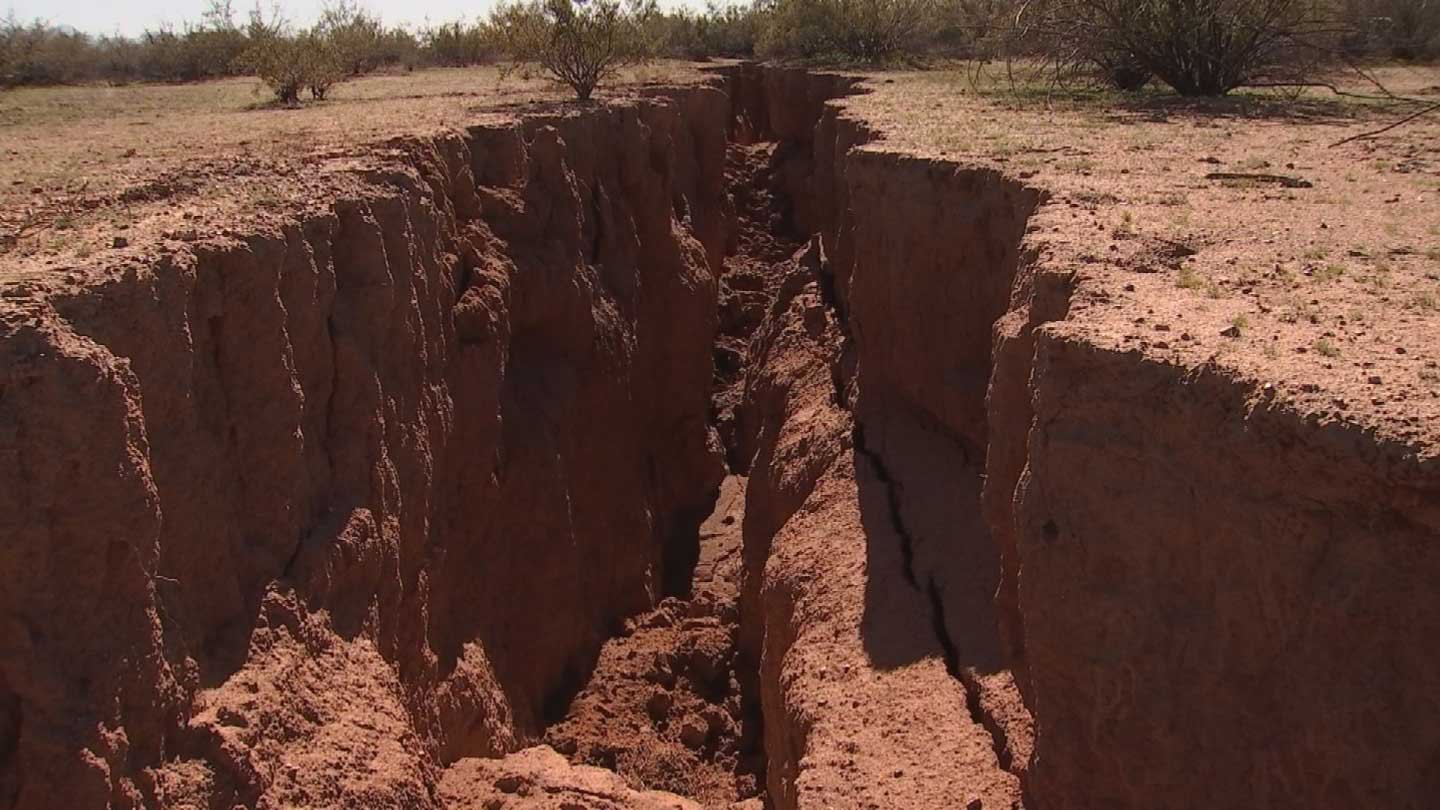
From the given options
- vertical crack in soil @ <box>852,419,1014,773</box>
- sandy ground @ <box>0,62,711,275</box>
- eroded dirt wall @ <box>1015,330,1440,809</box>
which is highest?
sandy ground @ <box>0,62,711,275</box>

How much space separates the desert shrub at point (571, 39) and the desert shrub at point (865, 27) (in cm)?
567

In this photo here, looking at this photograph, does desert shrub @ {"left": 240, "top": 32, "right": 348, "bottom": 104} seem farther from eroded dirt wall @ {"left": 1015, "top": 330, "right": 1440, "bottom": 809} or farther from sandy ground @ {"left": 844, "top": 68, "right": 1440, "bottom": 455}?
eroded dirt wall @ {"left": 1015, "top": 330, "right": 1440, "bottom": 809}

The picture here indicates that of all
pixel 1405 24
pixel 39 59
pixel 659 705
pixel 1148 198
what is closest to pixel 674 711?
pixel 659 705

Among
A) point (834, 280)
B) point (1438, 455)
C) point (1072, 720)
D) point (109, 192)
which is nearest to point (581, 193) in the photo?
point (834, 280)

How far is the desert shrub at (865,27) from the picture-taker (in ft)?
58.1

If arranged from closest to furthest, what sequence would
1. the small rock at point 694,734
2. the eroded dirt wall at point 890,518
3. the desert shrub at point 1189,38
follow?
the eroded dirt wall at point 890,518, the small rock at point 694,734, the desert shrub at point 1189,38

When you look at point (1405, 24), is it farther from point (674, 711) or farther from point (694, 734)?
point (694, 734)

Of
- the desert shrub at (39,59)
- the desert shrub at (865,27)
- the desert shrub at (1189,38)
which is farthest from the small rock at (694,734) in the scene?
the desert shrub at (39,59)

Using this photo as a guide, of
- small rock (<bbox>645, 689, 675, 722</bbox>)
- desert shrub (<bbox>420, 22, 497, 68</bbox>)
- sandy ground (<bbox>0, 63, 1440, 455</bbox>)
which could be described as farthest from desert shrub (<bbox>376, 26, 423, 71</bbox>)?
small rock (<bbox>645, 689, 675, 722</bbox>)

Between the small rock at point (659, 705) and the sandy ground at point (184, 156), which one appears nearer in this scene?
the sandy ground at point (184, 156)

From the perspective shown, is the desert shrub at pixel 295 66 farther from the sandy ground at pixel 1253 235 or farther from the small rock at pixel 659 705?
the small rock at pixel 659 705

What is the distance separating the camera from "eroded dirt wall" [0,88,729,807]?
132 inches

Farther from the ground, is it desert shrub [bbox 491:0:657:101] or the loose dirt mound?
desert shrub [bbox 491:0:657:101]

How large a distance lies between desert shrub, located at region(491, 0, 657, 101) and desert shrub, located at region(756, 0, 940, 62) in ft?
18.6
